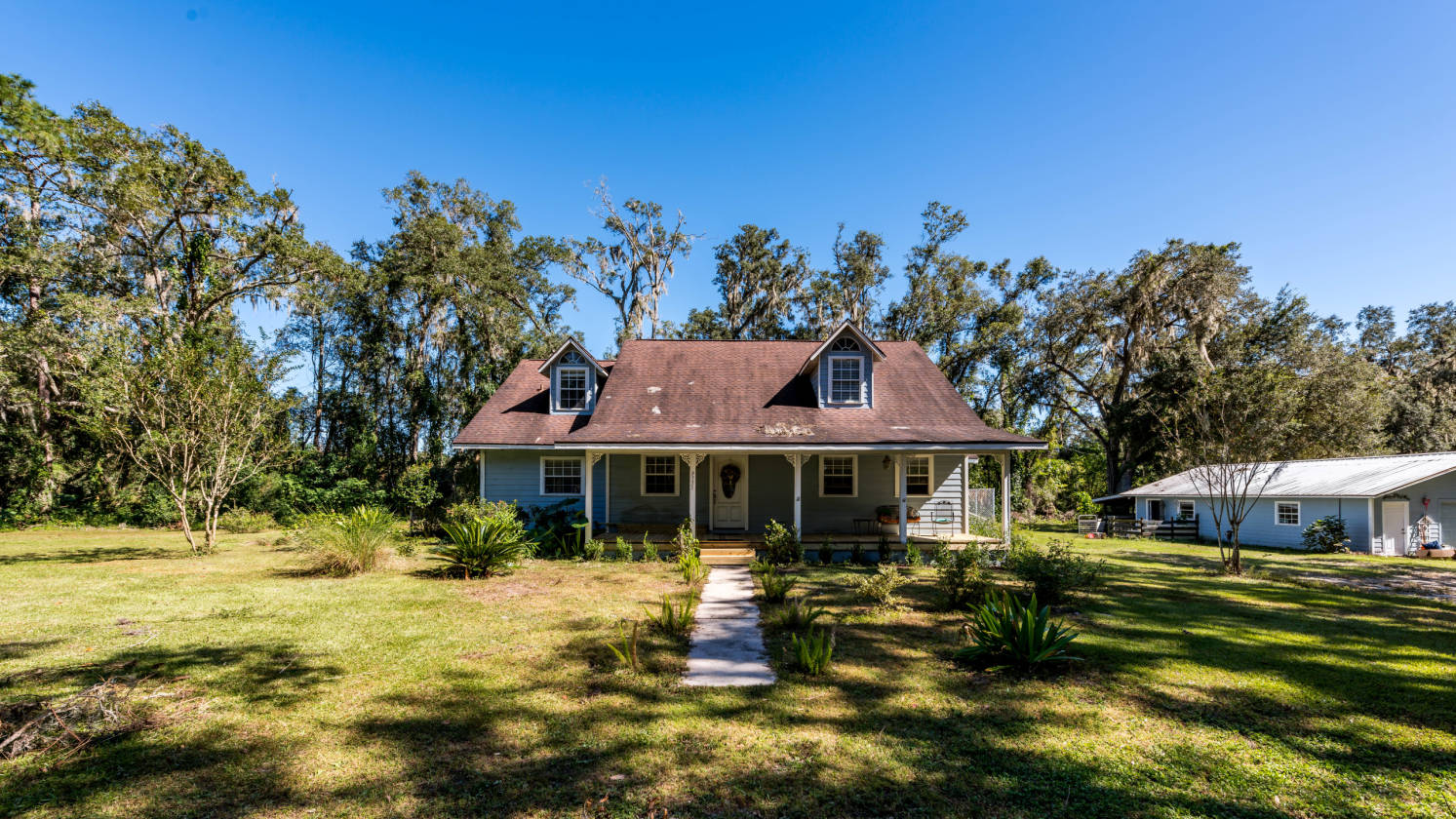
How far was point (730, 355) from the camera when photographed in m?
18.8

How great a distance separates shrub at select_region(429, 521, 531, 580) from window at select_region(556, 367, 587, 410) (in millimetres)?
6929

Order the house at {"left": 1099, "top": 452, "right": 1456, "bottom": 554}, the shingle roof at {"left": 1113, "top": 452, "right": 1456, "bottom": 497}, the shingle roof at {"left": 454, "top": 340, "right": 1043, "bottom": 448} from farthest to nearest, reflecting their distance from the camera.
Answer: the house at {"left": 1099, "top": 452, "right": 1456, "bottom": 554}, the shingle roof at {"left": 1113, "top": 452, "right": 1456, "bottom": 497}, the shingle roof at {"left": 454, "top": 340, "right": 1043, "bottom": 448}

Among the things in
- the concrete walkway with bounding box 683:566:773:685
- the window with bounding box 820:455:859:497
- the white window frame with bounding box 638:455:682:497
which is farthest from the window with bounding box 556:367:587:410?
the concrete walkway with bounding box 683:566:773:685

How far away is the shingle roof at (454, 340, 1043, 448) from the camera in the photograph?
1398 centimetres

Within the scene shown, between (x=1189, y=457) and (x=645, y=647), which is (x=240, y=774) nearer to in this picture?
(x=645, y=647)

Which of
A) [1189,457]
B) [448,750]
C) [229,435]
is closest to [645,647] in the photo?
[448,750]

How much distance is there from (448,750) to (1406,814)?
20.7ft

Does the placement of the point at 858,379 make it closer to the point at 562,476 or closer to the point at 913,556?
the point at 913,556

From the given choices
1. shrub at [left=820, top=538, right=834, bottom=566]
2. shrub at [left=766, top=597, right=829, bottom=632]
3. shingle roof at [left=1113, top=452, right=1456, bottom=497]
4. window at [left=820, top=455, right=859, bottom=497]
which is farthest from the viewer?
shingle roof at [left=1113, top=452, right=1456, bottom=497]

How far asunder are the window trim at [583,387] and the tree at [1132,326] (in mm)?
24262

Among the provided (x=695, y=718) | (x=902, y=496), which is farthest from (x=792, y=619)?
(x=902, y=496)

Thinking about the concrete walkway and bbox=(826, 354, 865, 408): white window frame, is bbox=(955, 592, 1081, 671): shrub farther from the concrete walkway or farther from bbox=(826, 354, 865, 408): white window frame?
bbox=(826, 354, 865, 408): white window frame

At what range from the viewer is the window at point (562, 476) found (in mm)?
16719

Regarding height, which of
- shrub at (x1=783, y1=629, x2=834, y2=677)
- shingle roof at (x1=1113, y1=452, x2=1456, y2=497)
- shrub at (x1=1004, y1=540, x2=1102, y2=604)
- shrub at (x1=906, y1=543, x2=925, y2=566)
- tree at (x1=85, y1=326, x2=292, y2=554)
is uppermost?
tree at (x1=85, y1=326, x2=292, y2=554)
